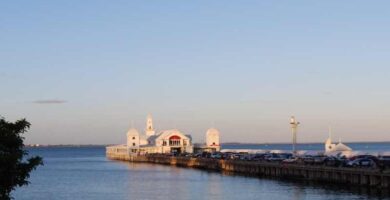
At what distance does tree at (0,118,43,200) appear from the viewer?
2697 cm

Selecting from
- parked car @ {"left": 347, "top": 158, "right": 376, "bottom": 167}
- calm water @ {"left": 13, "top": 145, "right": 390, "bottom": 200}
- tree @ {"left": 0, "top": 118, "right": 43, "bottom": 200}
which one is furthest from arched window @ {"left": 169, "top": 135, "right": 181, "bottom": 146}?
tree @ {"left": 0, "top": 118, "right": 43, "bottom": 200}

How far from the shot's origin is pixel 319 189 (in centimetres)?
7394

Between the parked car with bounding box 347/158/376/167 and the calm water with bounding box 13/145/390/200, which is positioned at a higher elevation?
the parked car with bounding box 347/158/376/167

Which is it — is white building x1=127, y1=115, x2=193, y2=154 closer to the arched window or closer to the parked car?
the arched window

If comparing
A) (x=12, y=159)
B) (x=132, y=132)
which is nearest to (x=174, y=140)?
(x=132, y=132)

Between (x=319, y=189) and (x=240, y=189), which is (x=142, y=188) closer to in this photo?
(x=240, y=189)

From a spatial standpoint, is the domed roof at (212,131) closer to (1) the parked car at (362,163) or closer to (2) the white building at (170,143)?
(2) the white building at (170,143)

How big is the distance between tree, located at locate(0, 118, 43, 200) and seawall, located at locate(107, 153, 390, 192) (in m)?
46.1

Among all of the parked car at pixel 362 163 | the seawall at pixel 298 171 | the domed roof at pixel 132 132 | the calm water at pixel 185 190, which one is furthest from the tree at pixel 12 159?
the domed roof at pixel 132 132

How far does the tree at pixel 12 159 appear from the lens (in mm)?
26969

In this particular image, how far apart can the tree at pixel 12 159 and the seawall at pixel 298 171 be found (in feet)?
151

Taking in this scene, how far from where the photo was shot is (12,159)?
88.2 ft

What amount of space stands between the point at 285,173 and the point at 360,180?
22738 millimetres

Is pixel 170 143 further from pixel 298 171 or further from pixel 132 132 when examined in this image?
pixel 298 171
